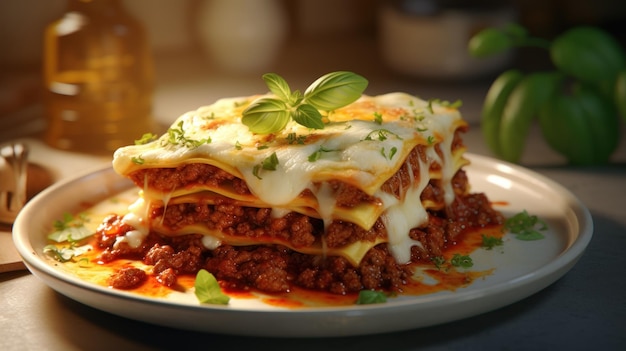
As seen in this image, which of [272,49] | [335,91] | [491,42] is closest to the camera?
[335,91]

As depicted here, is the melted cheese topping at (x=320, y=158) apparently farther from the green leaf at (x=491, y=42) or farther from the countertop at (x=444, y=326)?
the green leaf at (x=491, y=42)

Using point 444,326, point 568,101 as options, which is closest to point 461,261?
point 444,326

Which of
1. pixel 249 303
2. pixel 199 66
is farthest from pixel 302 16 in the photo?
pixel 249 303

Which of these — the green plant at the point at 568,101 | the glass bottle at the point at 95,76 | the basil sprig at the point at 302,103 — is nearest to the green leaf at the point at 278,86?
the basil sprig at the point at 302,103

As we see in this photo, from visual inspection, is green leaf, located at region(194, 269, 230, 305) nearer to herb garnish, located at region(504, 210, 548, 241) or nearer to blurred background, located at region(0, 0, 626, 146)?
herb garnish, located at region(504, 210, 548, 241)

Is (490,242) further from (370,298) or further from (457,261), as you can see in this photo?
(370,298)

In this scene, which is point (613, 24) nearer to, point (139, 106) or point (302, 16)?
point (302, 16)
